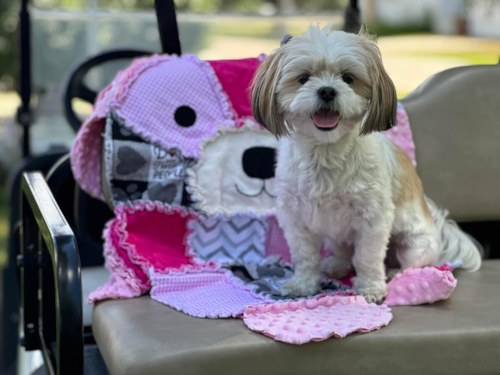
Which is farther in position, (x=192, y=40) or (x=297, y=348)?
(x=192, y=40)

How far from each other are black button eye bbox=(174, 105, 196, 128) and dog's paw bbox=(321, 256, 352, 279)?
67 centimetres

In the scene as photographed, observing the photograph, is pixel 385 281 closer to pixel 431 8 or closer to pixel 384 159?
pixel 384 159

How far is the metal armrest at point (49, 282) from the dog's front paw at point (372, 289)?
83 cm

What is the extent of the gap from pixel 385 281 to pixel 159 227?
0.75 metres

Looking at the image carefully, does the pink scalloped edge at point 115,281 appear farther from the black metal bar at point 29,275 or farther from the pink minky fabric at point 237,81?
the pink minky fabric at point 237,81

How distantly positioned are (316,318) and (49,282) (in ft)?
2.99

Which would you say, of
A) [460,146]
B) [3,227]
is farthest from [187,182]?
[3,227]

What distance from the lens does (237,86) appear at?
2.28 metres

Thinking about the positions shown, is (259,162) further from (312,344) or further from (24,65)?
(24,65)

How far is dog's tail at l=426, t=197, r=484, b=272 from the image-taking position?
6.88ft

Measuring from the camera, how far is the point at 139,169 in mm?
2105

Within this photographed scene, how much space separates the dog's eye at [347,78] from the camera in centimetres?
162

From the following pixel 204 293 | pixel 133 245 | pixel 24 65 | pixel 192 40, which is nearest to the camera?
pixel 204 293

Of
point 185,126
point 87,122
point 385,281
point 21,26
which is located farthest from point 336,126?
point 21,26
